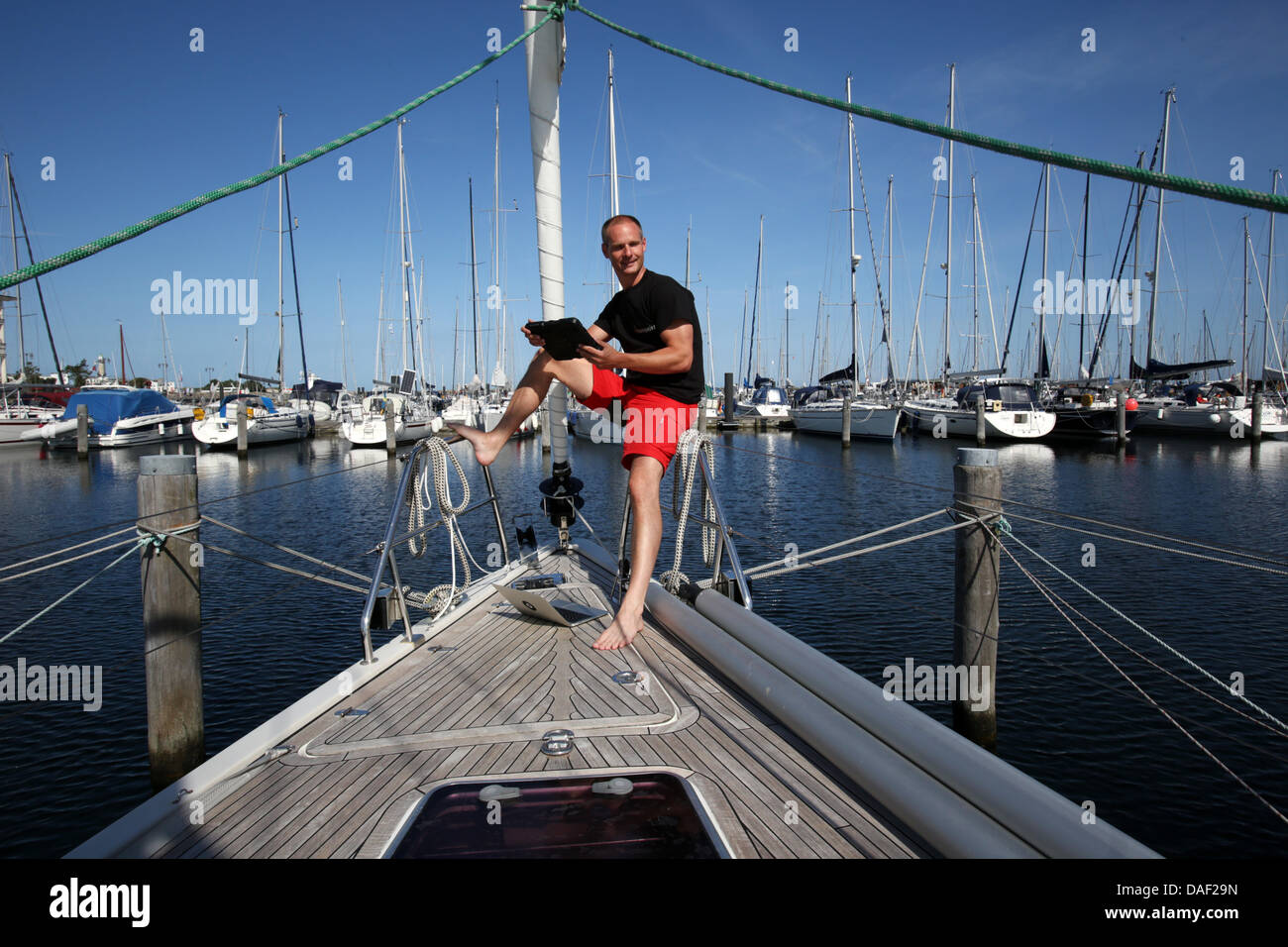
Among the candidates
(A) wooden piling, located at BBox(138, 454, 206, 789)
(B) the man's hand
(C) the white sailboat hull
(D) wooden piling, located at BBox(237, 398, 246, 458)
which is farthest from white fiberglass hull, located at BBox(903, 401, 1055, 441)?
(A) wooden piling, located at BBox(138, 454, 206, 789)

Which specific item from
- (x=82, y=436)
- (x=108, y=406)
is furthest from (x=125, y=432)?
(x=82, y=436)

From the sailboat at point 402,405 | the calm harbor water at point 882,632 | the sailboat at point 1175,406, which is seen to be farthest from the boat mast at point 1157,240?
the sailboat at point 402,405

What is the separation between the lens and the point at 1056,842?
2.43m

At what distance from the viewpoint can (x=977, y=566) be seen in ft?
20.0

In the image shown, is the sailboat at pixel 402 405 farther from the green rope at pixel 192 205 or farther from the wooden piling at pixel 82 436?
the green rope at pixel 192 205

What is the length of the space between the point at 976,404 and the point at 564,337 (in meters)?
42.3

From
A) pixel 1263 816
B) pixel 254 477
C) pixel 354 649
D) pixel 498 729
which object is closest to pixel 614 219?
pixel 498 729

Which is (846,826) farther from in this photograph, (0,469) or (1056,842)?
(0,469)

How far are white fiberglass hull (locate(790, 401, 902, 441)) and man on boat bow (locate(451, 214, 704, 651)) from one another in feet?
130

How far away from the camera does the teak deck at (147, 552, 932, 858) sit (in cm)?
283

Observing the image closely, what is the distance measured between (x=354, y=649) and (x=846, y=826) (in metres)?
8.82

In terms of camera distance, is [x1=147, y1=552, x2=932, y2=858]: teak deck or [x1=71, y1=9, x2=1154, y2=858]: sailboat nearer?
[x1=71, y1=9, x2=1154, y2=858]: sailboat

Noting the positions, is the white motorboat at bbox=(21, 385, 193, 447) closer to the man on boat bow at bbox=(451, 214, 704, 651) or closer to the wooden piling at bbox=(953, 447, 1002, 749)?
the man on boat bow at bbox=(451, 214, 704, 651)

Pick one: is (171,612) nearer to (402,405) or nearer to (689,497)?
(689,497)
